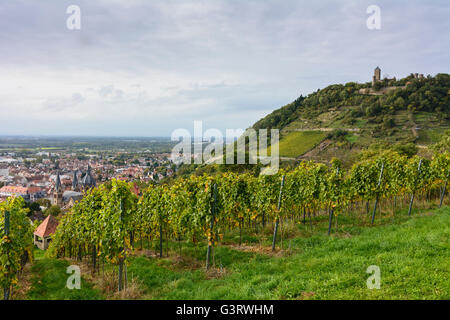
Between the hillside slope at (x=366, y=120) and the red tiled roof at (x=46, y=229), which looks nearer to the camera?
the red tiled roof at (x=46, y=229)

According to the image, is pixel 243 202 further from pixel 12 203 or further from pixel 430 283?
pixel 12 203

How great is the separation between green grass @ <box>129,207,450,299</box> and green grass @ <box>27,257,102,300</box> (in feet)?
4.75

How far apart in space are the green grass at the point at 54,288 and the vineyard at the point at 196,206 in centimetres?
76

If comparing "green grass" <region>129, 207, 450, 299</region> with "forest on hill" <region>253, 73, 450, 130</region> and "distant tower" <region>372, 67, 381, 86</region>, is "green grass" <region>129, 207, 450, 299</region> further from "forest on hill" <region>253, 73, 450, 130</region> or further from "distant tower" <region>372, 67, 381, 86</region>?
"distant tower" <region>372, 67, 381, 86</region>

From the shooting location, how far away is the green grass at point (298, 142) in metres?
60.5

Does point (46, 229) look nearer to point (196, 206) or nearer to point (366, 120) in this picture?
point (196, 206)

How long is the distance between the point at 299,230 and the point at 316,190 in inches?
83.0

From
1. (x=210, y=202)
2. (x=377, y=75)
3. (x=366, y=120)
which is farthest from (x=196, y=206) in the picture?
(x=377, y=75)

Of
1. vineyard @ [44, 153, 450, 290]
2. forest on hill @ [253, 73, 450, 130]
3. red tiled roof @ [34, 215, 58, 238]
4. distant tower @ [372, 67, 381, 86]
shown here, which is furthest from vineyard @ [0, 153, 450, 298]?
distant tower @ [372, 67, 381, 86]

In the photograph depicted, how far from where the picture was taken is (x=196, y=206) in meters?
8.92

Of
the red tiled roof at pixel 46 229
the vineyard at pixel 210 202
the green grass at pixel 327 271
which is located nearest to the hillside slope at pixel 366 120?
the vineyard at pixel 210 202

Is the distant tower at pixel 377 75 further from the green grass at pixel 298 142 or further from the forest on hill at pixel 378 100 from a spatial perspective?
the green grass at pixel 298 142

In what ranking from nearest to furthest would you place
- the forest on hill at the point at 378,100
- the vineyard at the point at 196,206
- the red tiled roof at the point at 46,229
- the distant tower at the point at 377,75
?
1. the vineyard at the point at 196,206
2. the red tiled roof at the point at 46,229
3. the forest on hill at the point at 378,100
4. the distant tower at the point at 377,75

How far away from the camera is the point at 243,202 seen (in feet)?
35.6
